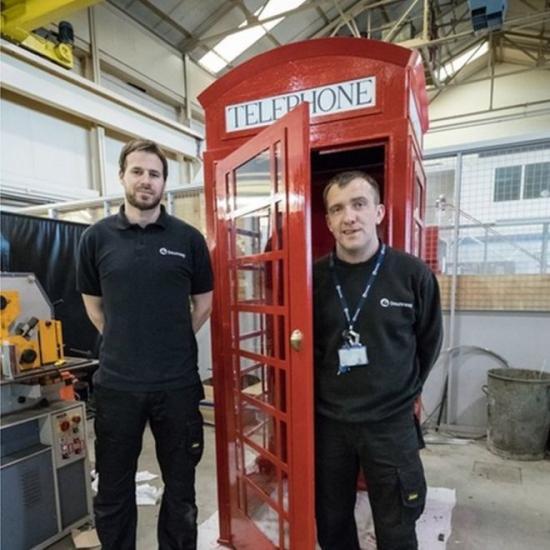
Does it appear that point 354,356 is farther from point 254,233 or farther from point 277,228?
point 254,233

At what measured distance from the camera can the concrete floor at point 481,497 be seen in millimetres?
2023

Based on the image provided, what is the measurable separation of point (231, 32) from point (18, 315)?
5.53 meters

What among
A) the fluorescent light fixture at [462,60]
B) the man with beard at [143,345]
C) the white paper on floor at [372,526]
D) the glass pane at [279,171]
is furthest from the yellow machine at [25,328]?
the fluorescent light fixture at [462,60]

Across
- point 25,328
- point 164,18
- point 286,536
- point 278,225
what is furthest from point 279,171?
point 164,18

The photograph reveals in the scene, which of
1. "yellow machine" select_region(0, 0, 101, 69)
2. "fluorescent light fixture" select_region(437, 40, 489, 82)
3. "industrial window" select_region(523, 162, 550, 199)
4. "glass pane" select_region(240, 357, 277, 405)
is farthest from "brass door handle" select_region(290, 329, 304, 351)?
"fluorescent light fixture" select_region(437, 40, 489, 82)

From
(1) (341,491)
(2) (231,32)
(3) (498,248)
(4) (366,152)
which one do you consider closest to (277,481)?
(1) (341,491)

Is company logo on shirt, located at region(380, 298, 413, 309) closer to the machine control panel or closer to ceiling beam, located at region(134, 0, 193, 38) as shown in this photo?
the machine control panel

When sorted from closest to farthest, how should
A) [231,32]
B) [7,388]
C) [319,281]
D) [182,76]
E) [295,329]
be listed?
1. [295,329]
2. [319,281]
3. [7,388]
4. [231,32]
5. [182,76]

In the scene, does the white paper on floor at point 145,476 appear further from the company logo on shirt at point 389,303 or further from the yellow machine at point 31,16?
the yellow machine at point 31,16

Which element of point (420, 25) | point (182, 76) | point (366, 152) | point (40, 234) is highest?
point (420, 25)

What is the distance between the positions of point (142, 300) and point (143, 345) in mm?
180

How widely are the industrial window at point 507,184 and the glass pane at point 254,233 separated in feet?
9.20

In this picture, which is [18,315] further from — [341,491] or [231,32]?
[231,32]

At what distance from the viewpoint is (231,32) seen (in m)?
5.90
